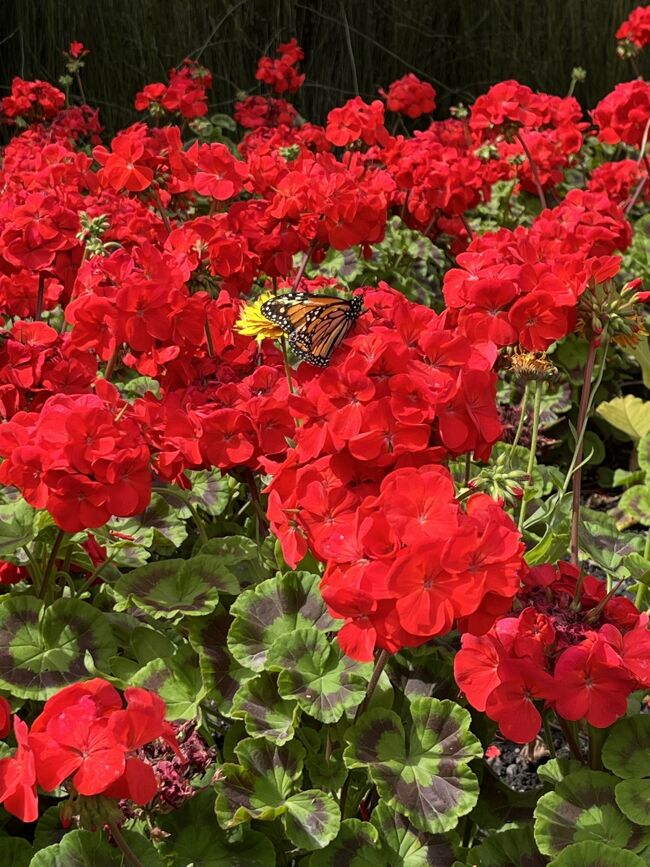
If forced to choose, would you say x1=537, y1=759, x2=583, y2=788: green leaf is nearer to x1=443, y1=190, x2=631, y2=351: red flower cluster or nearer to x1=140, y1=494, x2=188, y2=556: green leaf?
x1=443, y1=190, x2=631, y2=351: red flower cluster

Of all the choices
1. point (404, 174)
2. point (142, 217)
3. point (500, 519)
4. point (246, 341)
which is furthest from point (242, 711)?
point (404, 174)

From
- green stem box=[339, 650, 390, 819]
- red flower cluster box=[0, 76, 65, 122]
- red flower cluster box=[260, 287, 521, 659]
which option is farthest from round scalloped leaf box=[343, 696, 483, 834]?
red flower cluster box=[0, 76, 65, 122]

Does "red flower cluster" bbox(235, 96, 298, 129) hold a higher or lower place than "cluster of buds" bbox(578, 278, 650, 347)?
lower

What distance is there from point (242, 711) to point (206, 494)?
0.75 metres

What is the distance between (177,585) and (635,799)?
2.37 ft

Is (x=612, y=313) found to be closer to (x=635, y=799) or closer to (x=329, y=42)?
(x=635, y=799)

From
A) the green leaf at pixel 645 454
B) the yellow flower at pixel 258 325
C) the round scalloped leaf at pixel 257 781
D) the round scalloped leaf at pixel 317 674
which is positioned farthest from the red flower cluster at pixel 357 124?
the round scalloped leaf at pixel 257 781

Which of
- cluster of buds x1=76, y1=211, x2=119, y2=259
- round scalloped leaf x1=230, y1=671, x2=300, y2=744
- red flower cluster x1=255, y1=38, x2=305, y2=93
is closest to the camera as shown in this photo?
round scalloped leaf x1=230, y1=671, x2=300, y2=744

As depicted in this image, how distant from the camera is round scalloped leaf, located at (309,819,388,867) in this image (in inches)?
52.6

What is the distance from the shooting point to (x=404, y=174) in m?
3.22

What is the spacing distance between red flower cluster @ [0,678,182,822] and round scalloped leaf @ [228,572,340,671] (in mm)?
476

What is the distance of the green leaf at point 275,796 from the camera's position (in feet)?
4.27

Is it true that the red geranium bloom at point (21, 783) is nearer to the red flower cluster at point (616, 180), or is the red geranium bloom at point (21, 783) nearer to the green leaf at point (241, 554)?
the green leaf at point (241, 554)

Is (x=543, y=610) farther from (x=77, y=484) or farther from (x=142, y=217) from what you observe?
(x=142, y=217)
